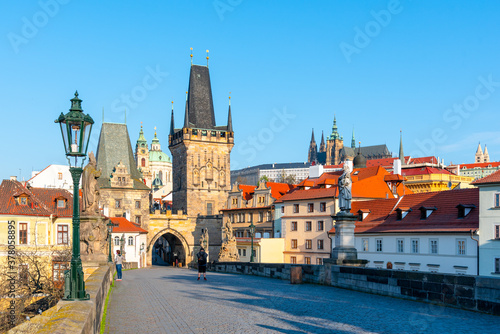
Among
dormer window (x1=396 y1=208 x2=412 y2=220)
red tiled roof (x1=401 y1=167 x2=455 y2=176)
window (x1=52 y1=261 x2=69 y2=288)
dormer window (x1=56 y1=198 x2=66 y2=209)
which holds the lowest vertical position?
window (x1=52 y1=261 x2=69 y2=288)

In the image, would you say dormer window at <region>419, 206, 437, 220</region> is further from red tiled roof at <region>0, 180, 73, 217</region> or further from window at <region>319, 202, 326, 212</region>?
red tiled roof at <region>0, 180, 73, 217</region>

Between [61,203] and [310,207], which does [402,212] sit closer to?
[310,207]

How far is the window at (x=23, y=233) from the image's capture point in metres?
46.0

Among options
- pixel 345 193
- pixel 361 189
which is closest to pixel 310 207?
pixel 361 189

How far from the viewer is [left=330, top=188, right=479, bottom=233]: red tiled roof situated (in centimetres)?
3862

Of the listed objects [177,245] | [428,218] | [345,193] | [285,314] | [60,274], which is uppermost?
[345,193]

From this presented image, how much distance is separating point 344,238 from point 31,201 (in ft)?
119

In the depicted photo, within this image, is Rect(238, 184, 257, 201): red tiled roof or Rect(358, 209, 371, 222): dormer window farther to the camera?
Rect(238, 184, 257, 201): red tiled roof

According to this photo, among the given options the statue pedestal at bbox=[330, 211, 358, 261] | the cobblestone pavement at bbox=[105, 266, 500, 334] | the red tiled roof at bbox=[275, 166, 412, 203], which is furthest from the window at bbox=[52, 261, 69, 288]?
the red tiled roof at bbox=[275, 166, 412, 203]

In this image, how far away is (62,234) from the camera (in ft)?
161

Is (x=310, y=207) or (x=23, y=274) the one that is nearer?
(x=23, y=274)

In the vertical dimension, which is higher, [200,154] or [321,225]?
[200,154]

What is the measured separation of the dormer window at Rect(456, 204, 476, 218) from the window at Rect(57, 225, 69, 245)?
3182 centimetres

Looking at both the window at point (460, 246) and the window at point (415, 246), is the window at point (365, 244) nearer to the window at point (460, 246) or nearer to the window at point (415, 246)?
the window at point (415, 246)
